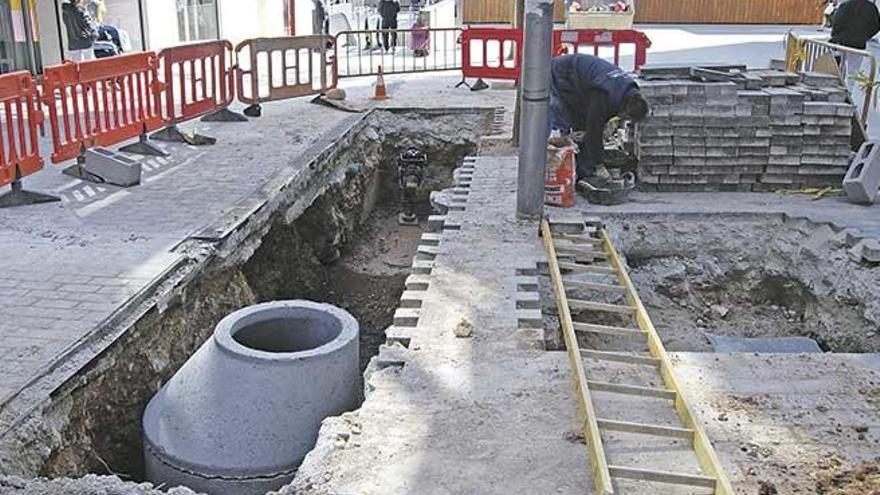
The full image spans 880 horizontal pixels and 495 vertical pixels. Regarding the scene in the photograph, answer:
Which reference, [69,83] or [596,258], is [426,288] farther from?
[69,83]

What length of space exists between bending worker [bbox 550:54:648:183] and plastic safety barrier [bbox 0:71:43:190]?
4.84 meters

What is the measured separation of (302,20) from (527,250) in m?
19.1

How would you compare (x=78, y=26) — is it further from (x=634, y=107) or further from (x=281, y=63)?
(x=634, y=107)

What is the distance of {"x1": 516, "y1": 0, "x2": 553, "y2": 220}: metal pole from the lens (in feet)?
24.0

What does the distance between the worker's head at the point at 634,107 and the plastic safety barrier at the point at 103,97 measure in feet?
17.2

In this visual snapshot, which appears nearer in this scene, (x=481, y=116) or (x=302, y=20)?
(x=481, y=116)

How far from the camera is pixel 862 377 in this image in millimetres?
5438

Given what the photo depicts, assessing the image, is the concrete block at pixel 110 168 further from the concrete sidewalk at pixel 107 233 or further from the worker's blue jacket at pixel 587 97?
the worker's blue jacket at pixel 587 97

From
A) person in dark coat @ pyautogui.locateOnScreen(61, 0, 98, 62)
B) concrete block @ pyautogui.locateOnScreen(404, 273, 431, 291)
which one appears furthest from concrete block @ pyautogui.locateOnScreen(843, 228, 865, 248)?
person in dark coat @ pyautogui.locateOnScreen(61, 0, 98, 62)

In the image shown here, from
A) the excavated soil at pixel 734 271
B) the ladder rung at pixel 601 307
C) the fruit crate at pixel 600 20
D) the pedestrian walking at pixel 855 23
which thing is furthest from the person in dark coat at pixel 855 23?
the fruit crate at pixel 600 20

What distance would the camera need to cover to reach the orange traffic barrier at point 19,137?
774cm

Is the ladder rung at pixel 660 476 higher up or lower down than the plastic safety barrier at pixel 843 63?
lower down

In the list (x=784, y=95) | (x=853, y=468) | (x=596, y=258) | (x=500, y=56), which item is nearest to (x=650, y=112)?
(x=784, y=95)

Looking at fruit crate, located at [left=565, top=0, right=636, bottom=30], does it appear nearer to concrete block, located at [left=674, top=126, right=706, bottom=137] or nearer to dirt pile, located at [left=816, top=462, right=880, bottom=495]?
concrete block, located at [left=674, top=126, right=706, bottom=137]
